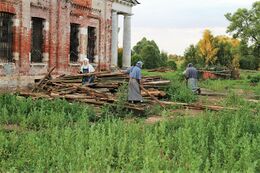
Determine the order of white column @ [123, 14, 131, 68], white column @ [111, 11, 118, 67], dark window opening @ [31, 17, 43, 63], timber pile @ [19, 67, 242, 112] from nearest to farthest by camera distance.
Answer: timber pile @ [19, 67, 242, 112]
dark window opening @ [31, 17, 43, 63]
white column @ [111, 11, 118, 67]
white column @ [123, 14, 131, 68]

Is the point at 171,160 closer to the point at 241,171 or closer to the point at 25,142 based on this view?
the point at 241,171

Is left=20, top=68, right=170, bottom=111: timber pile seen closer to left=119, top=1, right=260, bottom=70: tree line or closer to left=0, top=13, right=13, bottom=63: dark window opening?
left=0, top=13, right=13, bottom=63: dark window opening

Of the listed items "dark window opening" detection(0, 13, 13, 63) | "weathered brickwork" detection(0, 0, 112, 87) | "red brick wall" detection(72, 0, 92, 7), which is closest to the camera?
"dark window opening" detection(0, 13, 13, 63)

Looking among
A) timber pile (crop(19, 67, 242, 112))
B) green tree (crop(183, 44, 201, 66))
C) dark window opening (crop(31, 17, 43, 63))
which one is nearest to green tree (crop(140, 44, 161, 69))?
green tree (crop(183, 44, 201, 66))

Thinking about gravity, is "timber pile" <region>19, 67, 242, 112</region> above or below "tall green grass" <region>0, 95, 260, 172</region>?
above

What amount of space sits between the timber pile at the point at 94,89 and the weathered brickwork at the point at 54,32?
2.56 metres

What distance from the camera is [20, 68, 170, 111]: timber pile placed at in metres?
17.2

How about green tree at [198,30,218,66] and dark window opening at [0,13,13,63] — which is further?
green tree at [198,30,218,66]

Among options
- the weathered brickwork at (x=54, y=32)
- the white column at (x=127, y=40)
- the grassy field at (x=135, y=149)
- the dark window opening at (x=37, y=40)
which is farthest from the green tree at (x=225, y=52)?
the grassy field at (x=135, y=149)

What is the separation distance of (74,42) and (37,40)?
336cm

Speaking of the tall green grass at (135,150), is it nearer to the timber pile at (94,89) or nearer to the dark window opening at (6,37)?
the timber pile at (94,89)

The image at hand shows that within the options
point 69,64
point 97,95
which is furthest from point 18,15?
point 97,95

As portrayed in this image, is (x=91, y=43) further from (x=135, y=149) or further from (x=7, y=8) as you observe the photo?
(x=135, y=149)

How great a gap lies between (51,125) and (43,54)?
40.6 feet
